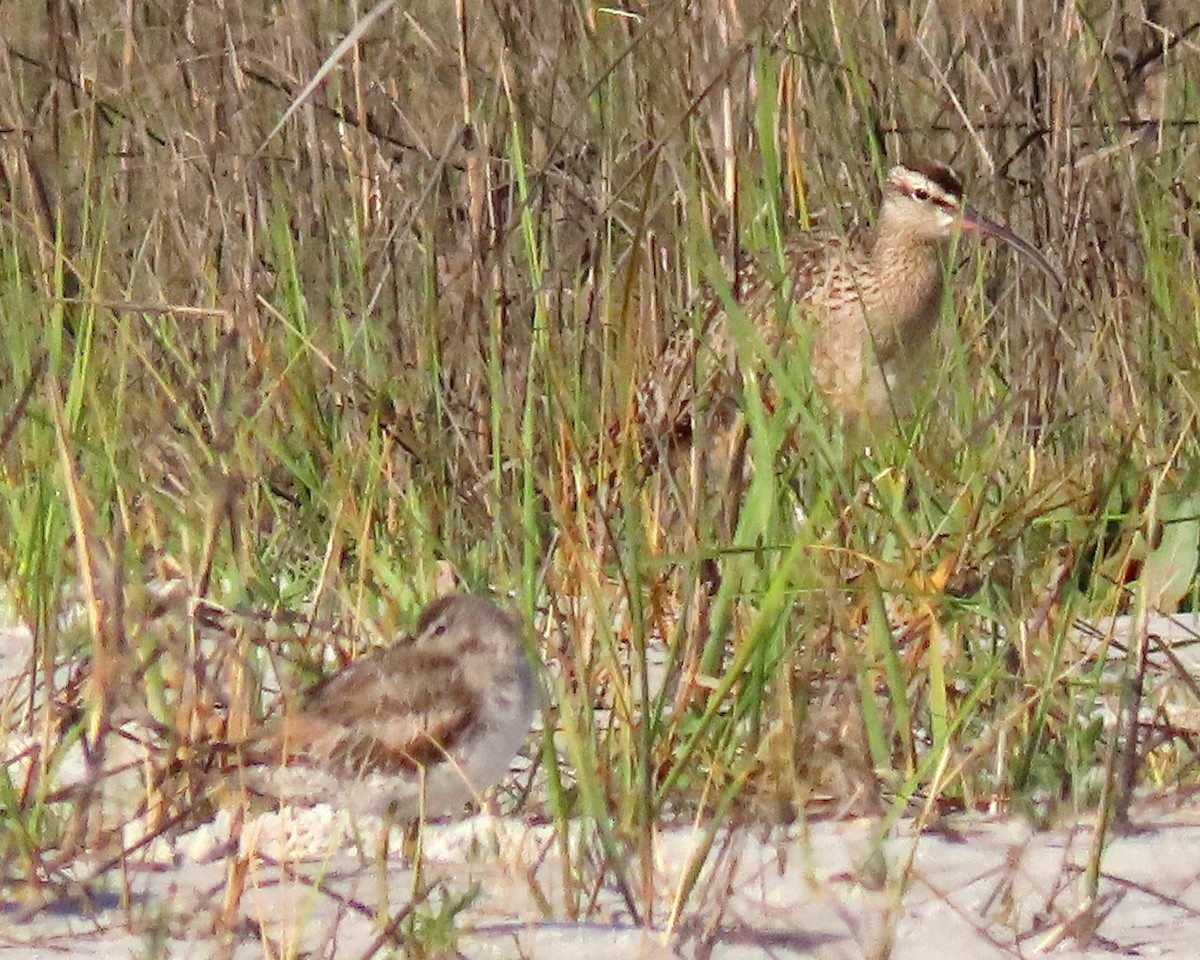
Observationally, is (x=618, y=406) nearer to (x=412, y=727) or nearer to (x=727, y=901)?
(x=412, y=727)

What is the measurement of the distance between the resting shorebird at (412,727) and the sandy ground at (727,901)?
0.12 meters

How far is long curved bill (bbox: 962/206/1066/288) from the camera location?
5.75 meters

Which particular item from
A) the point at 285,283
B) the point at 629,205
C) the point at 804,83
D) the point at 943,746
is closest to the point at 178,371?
the point at 285,283

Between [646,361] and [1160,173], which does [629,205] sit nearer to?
[646,361]

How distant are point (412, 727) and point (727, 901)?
982 millimetres

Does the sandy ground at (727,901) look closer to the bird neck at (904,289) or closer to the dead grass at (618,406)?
the dead grass at (618,406)

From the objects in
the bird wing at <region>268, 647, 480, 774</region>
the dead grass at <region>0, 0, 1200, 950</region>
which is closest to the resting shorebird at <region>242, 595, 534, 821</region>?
the bird wing at <region>268, 647, 480, 774</region>

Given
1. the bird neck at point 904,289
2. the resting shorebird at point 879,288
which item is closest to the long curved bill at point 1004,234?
the resting shorebird at point 879,288

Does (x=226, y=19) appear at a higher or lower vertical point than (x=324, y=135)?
higher

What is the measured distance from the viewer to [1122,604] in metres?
4.54

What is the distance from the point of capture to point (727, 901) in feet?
8.36

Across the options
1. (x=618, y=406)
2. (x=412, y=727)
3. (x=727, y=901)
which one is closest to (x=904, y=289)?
(x=618, y=406)

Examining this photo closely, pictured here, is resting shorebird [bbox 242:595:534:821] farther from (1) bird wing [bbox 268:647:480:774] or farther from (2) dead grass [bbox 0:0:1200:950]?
(2) dead grass [bbox 0:0:1200:950]

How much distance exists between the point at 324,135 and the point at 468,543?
1982 millimetres
